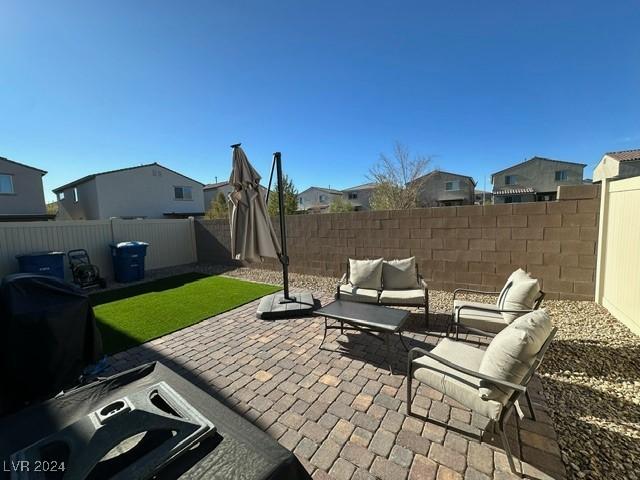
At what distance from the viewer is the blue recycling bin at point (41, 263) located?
6.63 metres

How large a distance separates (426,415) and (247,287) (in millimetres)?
5346

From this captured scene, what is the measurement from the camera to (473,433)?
212 centimetres

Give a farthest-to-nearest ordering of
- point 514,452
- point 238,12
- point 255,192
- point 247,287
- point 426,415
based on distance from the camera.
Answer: point 247,287, point 238,12, point 255,192, point 426,415, point 514,452

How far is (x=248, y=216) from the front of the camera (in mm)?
4809

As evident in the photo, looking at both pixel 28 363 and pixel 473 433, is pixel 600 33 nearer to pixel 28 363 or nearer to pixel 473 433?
pixel 473 433

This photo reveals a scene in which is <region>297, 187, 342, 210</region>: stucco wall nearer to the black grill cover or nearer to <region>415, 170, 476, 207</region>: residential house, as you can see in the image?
<region>415, 170, 476, 207</region>: residential house

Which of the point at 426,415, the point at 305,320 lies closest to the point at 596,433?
the point at 426,415

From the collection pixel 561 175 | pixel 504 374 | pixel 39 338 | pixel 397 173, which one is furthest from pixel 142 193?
pixel 561 175

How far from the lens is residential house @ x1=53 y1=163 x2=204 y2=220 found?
722 inches

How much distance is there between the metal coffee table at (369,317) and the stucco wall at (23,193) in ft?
76.4

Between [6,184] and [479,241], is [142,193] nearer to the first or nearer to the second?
[6,184]

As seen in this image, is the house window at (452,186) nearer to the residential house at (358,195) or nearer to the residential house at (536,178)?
the residential house at (536,178)

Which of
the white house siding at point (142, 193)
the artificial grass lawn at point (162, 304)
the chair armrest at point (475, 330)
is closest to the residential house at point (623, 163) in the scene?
the chair armrest at point (475, 330)

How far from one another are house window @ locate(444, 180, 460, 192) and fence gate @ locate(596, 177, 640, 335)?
103ft
